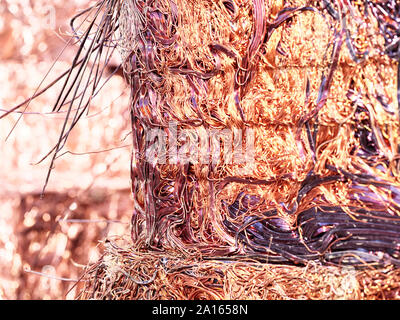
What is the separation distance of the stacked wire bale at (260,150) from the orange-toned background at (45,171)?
23cm

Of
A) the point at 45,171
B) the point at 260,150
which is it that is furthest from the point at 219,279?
the point at 45,171

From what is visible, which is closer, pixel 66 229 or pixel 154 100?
pixel 154 100

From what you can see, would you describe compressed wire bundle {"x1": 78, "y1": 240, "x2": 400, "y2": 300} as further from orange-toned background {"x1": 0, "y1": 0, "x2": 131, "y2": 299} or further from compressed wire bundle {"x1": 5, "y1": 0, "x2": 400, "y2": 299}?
orange-toned background {"x1": 0, "y1": 0, "x2": 131, "y2": 299}

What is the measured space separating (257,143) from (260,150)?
11 mm

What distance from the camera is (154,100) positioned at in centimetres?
69

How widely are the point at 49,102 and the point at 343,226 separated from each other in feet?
2.12

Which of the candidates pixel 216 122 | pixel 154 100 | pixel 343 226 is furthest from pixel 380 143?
pixel 154 100

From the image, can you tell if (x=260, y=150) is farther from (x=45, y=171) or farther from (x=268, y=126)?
(x=45, y=171)

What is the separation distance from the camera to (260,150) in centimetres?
63

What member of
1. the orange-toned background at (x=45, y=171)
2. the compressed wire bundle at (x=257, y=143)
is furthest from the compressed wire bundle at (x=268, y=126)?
the orange-toned background at (x=45, y=171)

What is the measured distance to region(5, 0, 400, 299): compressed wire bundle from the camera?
566 mm

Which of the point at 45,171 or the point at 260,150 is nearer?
the point at 260,150

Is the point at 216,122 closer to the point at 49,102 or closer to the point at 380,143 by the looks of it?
the point at 380,143

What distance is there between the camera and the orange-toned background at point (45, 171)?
3.02ft
